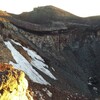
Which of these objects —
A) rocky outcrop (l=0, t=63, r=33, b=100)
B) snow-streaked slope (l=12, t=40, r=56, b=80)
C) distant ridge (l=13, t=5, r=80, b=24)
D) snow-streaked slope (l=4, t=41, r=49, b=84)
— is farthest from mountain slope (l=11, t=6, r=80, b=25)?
rocky outcrop (l=0, t=63, r=33, b=100)

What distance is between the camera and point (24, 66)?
194 feet

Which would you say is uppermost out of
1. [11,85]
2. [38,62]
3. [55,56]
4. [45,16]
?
[11,85]

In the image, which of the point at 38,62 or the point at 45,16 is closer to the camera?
the point at 38,62

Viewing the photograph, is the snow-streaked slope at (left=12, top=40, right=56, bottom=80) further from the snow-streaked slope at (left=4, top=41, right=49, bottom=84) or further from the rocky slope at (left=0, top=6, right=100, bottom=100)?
the snow-streaked slope at (left=4, top=41, right=49, bottom=84)

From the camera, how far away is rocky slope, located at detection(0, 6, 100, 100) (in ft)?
189

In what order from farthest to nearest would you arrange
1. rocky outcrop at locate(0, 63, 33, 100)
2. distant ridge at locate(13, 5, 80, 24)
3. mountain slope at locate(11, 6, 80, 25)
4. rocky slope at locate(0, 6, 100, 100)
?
distant ridge at locate(13, 5, 80, 24)
mountain slope at locate(11, 6, 80, 25)
rocky slope at locate(0, 6, 100, 100)
rocky outcrop at locate(0, 63, 33, 100)

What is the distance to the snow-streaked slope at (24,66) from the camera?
56.8 meters

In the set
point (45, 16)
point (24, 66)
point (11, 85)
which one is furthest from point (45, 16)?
point (11, 85)

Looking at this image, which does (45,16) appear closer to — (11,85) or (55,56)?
(55,56)

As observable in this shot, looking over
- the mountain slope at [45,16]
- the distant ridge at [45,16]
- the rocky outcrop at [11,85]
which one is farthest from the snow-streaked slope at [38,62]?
the distant ridge at [45,16]

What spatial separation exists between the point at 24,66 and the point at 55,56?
23.9m

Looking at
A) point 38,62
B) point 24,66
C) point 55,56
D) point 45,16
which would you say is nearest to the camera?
point 24,66

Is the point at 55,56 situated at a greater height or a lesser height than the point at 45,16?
lesser

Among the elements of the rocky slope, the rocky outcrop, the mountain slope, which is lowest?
the rocky slope
